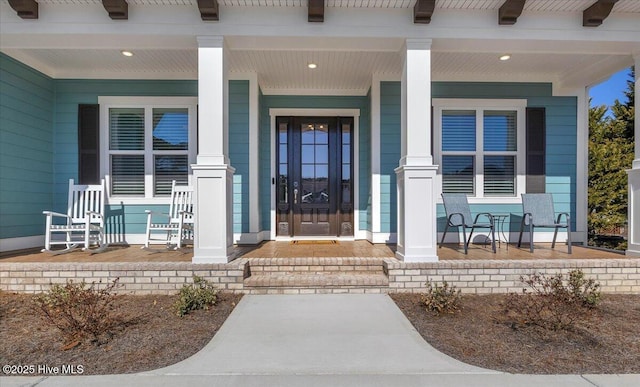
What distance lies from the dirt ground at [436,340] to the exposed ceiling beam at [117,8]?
9.53 feet

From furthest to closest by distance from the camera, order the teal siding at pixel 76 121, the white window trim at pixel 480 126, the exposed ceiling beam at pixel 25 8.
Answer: the white window trim at pixel 480 126, the teal siding at pixel 76 121, the exposed ceiling beam at pixel 25 8

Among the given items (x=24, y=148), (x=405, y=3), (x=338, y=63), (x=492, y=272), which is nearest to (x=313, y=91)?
(x=338, y=63)

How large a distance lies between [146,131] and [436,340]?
16.2ft

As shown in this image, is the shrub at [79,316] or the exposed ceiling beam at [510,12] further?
the exposed ceiling beam at [510,12]

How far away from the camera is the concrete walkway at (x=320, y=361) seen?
74.9 inches

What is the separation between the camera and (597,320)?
2.83m

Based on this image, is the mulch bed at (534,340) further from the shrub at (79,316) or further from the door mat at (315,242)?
the shrub at (79,316)

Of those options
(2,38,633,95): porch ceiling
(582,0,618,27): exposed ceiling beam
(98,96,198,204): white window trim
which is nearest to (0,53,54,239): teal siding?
(2,38,633,95): porch ceiling

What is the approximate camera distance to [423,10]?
3.45m

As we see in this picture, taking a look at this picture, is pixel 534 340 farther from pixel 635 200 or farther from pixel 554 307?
pixel 635 200

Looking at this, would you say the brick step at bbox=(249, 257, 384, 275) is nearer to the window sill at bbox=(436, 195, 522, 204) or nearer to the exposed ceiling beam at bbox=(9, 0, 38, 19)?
the window sill at bbox=(436, 195, 522, 204)

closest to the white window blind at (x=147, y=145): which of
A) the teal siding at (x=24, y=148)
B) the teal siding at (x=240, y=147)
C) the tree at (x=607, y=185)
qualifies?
the teal siding at (x=240, y=147)

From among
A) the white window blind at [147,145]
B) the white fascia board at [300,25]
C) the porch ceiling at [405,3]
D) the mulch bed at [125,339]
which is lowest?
the mulch bed at [125,339]

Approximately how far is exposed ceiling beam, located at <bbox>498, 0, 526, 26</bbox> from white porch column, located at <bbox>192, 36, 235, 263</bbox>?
296 centimetres
